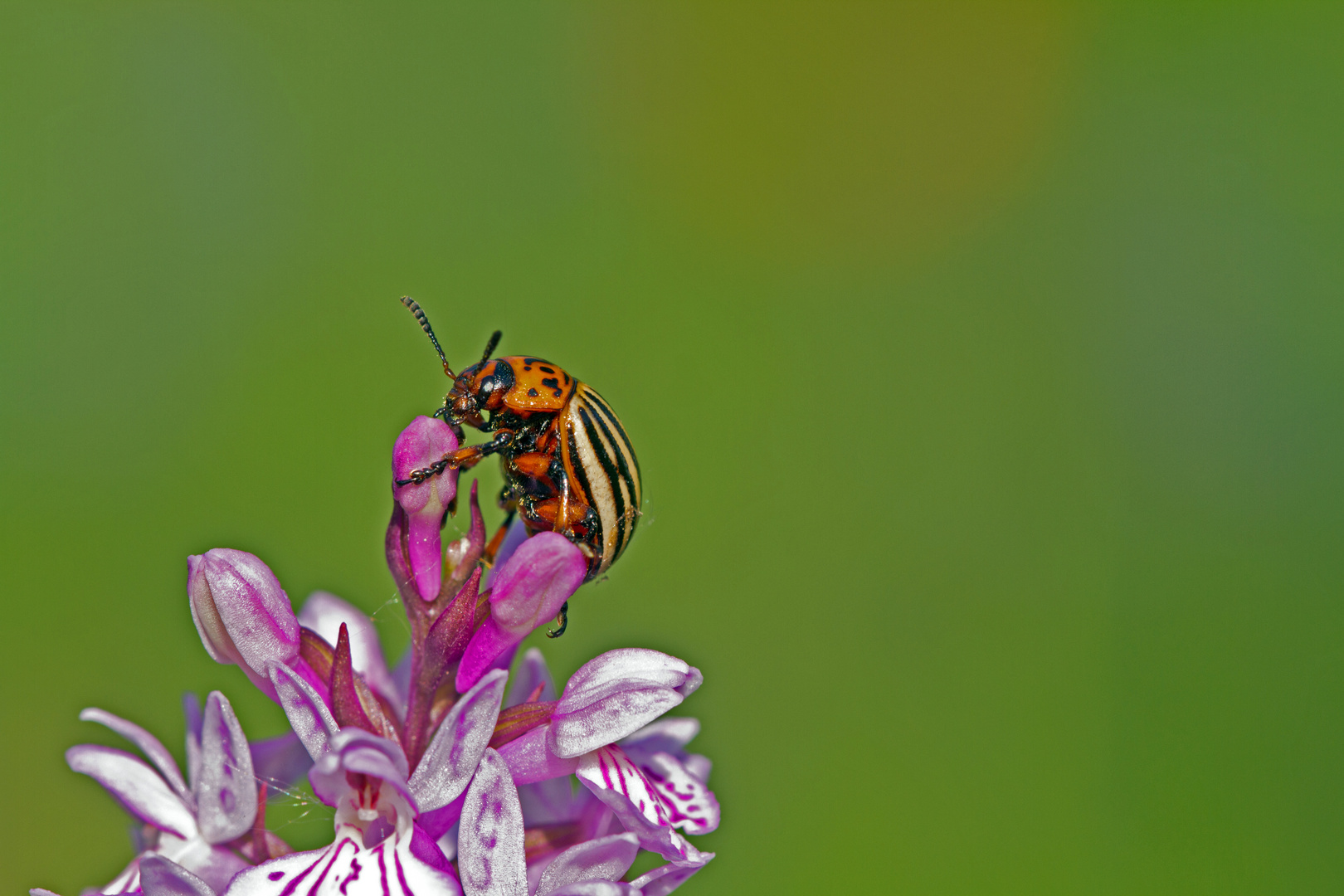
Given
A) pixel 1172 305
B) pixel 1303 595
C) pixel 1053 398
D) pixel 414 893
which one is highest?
pixel 1172 305

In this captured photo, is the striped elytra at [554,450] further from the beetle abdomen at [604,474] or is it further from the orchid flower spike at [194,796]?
the orchid flower spike at [194,796]

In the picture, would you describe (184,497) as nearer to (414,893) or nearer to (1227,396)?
(414,893)

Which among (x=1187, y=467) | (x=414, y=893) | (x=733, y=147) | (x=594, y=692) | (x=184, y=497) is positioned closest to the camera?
(x=414, y=893)

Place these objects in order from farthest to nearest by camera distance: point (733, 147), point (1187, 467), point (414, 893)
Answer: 1. point (733, 147)
2. point (1187, 467)
3. point (414, 893)

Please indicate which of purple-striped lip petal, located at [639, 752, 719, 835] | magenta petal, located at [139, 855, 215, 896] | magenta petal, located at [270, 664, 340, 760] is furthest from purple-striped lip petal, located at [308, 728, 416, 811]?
purple-striped lip petal, located at [639, 752, 719, 835]

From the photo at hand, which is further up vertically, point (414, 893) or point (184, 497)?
point (184, 497)

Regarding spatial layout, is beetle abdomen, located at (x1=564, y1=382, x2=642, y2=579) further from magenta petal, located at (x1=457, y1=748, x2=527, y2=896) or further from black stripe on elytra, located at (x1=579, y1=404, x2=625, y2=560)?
magenta petal, located at (x1=457, y1=748, x2=527, y2=896)

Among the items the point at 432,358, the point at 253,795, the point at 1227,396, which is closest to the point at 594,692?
the point at 253,795
